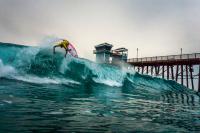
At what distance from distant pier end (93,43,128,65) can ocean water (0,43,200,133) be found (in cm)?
669

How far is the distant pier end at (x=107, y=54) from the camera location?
35.2 metres

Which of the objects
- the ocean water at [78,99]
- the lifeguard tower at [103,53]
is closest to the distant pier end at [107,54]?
the lifeguard tower at [103,53]

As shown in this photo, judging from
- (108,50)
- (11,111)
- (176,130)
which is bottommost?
(176,130)

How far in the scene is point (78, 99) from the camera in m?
10.9

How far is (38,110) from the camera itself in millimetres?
7188

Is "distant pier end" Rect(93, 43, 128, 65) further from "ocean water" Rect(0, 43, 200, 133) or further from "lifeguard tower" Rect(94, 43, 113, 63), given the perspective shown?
"ocean water" Rect(0, 43, 200, 133)

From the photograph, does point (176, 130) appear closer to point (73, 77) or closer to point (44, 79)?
point (44, 79)

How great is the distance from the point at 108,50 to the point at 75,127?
30303 mm

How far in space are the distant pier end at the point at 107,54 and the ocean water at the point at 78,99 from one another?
6.69 m

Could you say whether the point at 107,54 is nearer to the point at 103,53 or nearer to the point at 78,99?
the point at 103,53

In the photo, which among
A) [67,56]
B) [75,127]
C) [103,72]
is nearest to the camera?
[75,127]

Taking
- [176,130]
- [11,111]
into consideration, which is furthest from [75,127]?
[176,130]

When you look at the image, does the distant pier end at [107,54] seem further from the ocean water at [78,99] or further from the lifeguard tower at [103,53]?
the ocean water at [78,99]

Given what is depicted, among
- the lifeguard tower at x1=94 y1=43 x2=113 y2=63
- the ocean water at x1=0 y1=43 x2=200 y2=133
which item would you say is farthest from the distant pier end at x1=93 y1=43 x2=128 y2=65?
the ocean water at x1=0 y1=43 x2=200 y2=133
